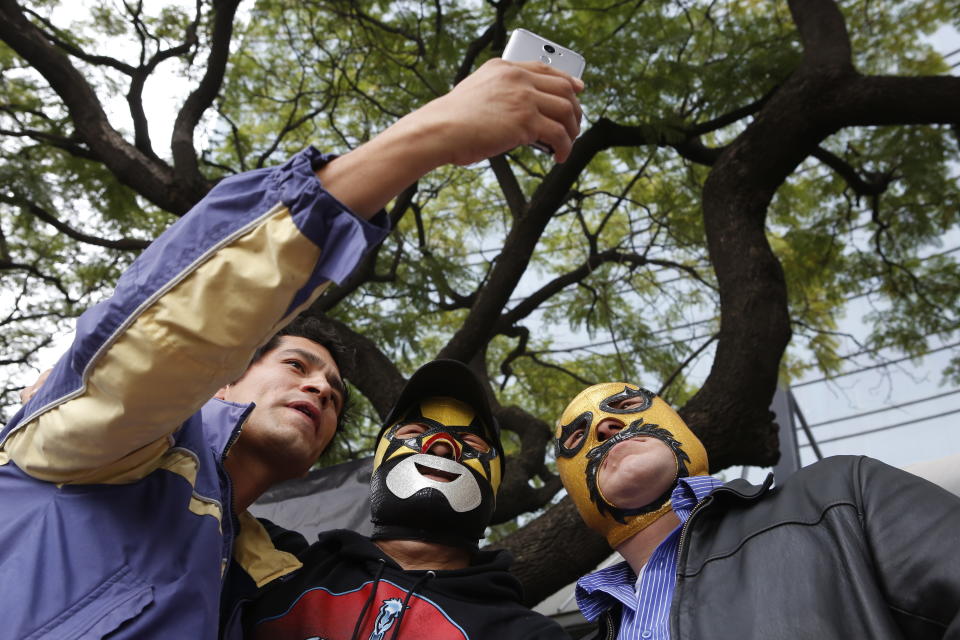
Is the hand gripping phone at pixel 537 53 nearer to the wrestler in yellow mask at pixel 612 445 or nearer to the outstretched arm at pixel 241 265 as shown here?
the outstretched arm at pixel 241 265

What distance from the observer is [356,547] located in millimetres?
2822

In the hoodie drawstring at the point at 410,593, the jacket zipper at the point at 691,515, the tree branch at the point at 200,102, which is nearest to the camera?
the jacket zipper at the point at 691,515

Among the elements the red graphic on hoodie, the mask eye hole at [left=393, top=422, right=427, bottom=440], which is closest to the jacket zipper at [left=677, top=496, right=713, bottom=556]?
the red graphic on hoodie

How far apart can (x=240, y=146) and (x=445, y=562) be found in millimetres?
5590

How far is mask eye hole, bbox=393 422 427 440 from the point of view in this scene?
10.5 feet

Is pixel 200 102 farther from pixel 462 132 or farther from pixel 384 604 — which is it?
pixel 462 132

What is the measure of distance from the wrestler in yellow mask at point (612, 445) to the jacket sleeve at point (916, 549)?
0.87m

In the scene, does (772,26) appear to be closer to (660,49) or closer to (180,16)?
(660,49)

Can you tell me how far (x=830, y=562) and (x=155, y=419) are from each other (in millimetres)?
1594

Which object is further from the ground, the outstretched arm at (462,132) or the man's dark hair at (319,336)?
the outstretched arm at (462,132)

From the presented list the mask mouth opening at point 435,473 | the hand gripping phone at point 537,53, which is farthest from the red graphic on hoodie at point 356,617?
the hand gripping phone at point 537,53

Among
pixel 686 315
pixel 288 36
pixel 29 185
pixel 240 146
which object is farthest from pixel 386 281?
pixel 686 315

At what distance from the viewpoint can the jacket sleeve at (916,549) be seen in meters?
1.84

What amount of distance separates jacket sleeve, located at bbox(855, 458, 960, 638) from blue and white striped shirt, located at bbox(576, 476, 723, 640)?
0.48 metres
